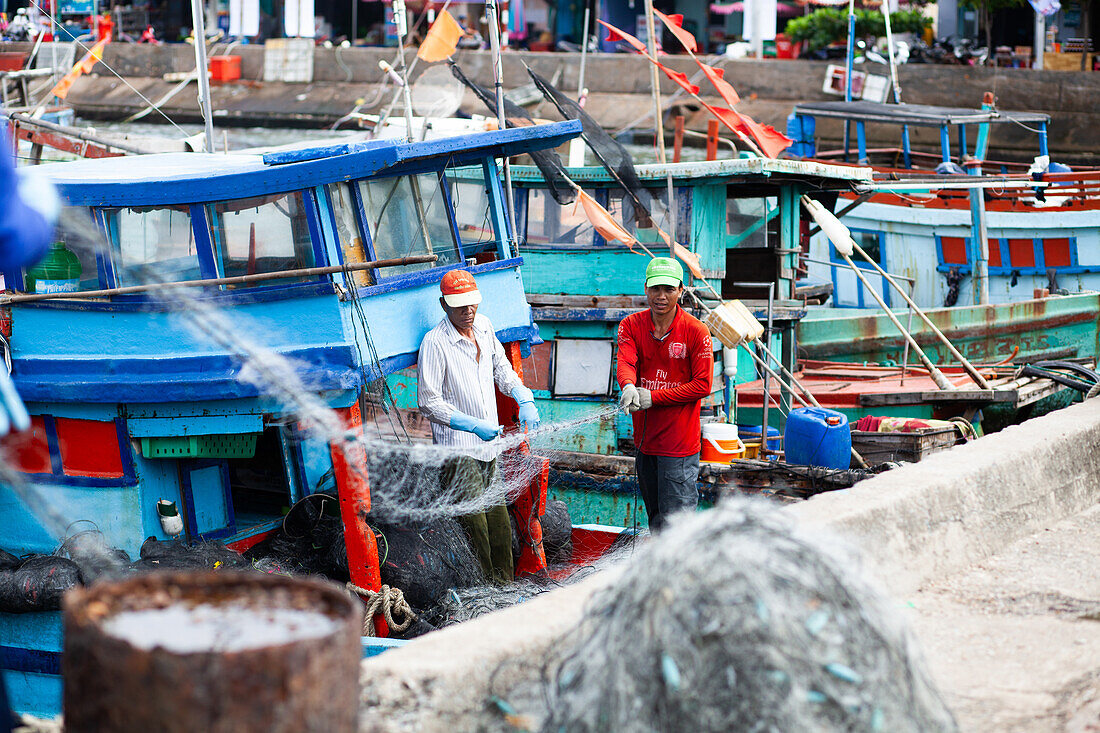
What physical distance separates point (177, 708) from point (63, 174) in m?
5.30

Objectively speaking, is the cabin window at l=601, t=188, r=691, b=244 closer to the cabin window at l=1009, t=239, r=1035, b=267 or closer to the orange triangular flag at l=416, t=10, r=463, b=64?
the orange triangular flag at l=416, t=10, r=463, b=64

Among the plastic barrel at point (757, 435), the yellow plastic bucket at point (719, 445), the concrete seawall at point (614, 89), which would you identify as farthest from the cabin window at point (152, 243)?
the concrete seawall at point (614, 89)

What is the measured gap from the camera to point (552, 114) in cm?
2967

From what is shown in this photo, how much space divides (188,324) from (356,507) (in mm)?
1320

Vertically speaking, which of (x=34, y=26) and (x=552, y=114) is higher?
(x=34, y=26)

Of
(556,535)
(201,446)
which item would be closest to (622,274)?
(556,535)

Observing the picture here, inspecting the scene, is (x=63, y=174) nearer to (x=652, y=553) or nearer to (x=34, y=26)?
(x=652, y=553)

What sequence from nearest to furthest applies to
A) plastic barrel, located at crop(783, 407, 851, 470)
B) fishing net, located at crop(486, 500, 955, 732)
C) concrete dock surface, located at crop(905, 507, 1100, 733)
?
fishing net, located at crop(486, 500, 955, 732)
concrete dock surface, located at crop(905, 507, 1100, 733)
plastic barrel, located at crop(783, 407, 851, 470)

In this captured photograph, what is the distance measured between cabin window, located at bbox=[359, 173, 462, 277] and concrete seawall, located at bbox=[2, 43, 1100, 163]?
60.7 ft

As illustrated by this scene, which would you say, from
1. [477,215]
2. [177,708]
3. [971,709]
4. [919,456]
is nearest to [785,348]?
[919,456]

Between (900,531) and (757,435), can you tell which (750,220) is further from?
(900,531)

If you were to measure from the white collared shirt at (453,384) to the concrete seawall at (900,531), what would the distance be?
2.34 meters

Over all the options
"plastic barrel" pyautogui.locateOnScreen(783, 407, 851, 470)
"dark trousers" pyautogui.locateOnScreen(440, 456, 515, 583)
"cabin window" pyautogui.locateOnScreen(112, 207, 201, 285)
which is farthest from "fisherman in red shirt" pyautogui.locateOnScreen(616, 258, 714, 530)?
"cabin window" pyautogui.locateOnScreen(112, 207, 201, 285)

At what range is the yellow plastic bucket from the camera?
26.8 ft
